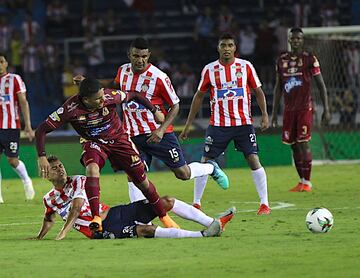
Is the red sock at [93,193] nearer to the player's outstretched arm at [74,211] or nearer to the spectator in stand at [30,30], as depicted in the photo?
the player's outstretched arm at [74,211]

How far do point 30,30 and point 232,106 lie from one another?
14597 mm

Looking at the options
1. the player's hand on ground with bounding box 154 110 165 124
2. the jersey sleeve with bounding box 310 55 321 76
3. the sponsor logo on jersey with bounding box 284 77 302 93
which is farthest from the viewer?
the sponsor logo on jersey with bounding box 284 77 302 93

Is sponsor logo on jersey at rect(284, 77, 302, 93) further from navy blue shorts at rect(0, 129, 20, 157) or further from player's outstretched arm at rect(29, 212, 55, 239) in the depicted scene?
player's outstretched arm at rect(29, 212, 55, 239)

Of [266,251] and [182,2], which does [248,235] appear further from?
[182,2]

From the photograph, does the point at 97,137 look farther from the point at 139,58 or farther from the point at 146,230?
the point at 139,58

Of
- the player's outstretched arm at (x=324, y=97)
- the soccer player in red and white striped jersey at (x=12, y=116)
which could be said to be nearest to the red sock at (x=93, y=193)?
the soccer player in red and white striped jersey at (x=12, y=116)

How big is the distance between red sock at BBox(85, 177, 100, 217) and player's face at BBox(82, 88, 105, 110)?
2.28 feet

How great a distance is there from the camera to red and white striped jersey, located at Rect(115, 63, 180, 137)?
1266cm

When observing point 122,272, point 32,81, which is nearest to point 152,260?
point 122,272

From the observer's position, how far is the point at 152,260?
910cm

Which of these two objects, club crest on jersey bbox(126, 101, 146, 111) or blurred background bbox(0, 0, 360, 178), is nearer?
club crest on jersey bbox(126, 101, 146, 111)

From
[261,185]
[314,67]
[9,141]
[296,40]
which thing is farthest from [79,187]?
[314,67]

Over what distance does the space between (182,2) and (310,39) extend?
7.70m

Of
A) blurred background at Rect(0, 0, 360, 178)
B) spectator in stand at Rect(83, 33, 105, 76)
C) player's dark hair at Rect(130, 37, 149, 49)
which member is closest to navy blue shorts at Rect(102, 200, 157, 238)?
player's dark hair at Rect(130, 37, 149, 49)
